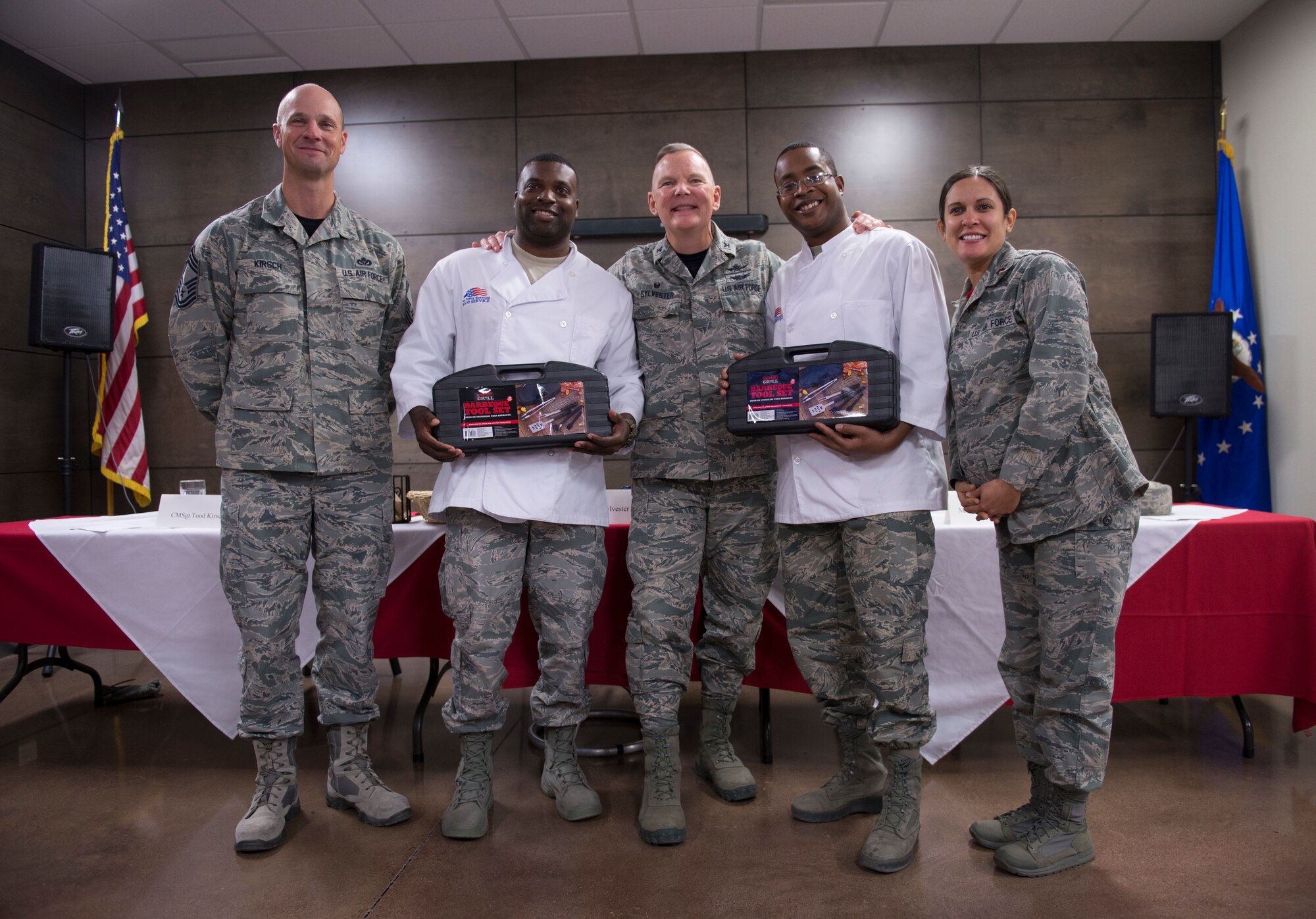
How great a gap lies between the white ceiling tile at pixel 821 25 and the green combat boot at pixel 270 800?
4.43m

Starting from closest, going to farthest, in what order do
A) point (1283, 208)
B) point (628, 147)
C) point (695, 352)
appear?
point (695, 352) → point (1283, 208) → point (628, 147)

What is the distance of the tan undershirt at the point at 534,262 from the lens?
2140mm

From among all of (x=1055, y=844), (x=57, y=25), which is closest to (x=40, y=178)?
(x=57, y=25)

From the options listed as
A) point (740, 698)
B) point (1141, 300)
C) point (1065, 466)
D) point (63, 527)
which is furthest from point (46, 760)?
point (1141, 300)

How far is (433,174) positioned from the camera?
16.9ft

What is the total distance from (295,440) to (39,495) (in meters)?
4.21

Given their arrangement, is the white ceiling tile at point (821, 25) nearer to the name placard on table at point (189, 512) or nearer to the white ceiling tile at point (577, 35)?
the white ceiling tile at point (577, 35)

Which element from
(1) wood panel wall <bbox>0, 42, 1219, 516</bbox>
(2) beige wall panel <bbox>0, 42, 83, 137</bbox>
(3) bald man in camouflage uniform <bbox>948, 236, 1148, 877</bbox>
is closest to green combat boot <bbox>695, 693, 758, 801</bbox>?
(3) bald man in camouflage uniform <bbox>948, 236, 1148, 877</bbox>

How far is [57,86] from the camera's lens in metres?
5.12

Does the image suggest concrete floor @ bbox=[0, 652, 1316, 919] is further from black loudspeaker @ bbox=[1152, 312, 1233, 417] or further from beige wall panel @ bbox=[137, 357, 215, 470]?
beige wall panel @ bbox=[137, 357, 215, 470]

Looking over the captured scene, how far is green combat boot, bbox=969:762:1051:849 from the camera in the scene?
1849 mm

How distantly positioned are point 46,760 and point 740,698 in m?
2.40

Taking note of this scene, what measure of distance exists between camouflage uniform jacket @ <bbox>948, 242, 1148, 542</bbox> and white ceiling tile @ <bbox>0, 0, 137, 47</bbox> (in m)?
5.16

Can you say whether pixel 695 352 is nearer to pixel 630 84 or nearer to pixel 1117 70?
pixel 630 84
